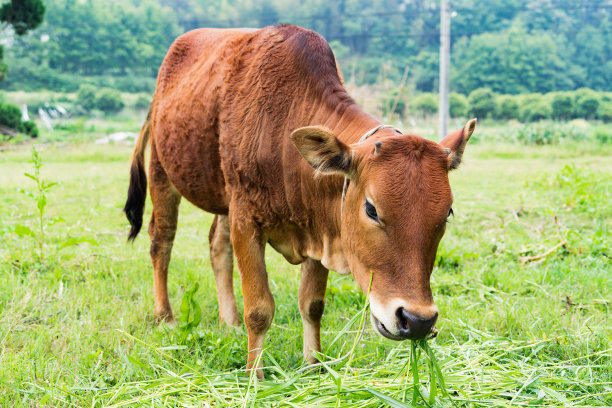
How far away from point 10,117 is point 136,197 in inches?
665

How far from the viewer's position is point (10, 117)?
19.1m

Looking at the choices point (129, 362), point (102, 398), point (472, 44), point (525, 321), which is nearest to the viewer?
point (102, 398)

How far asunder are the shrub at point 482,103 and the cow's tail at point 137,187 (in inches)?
997

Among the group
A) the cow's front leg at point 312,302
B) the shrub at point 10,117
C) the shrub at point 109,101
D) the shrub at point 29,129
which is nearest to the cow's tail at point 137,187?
the cow's front leg at point 312,302

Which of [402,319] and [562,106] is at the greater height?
[402,319]

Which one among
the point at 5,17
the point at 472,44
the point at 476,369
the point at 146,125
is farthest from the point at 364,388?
the point at 472,44

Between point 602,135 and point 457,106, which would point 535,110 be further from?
point 602,135

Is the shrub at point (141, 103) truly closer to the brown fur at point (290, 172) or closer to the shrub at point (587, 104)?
the shrub at point (587, 104)

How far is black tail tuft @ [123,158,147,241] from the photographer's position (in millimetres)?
4789

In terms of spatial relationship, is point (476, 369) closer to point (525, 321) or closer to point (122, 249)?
point (525, 321)

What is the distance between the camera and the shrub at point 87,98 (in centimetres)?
3388

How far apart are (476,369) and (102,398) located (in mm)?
1823

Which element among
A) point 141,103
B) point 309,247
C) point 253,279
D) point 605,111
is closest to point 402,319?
point 309,247

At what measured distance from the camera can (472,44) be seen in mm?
32000
